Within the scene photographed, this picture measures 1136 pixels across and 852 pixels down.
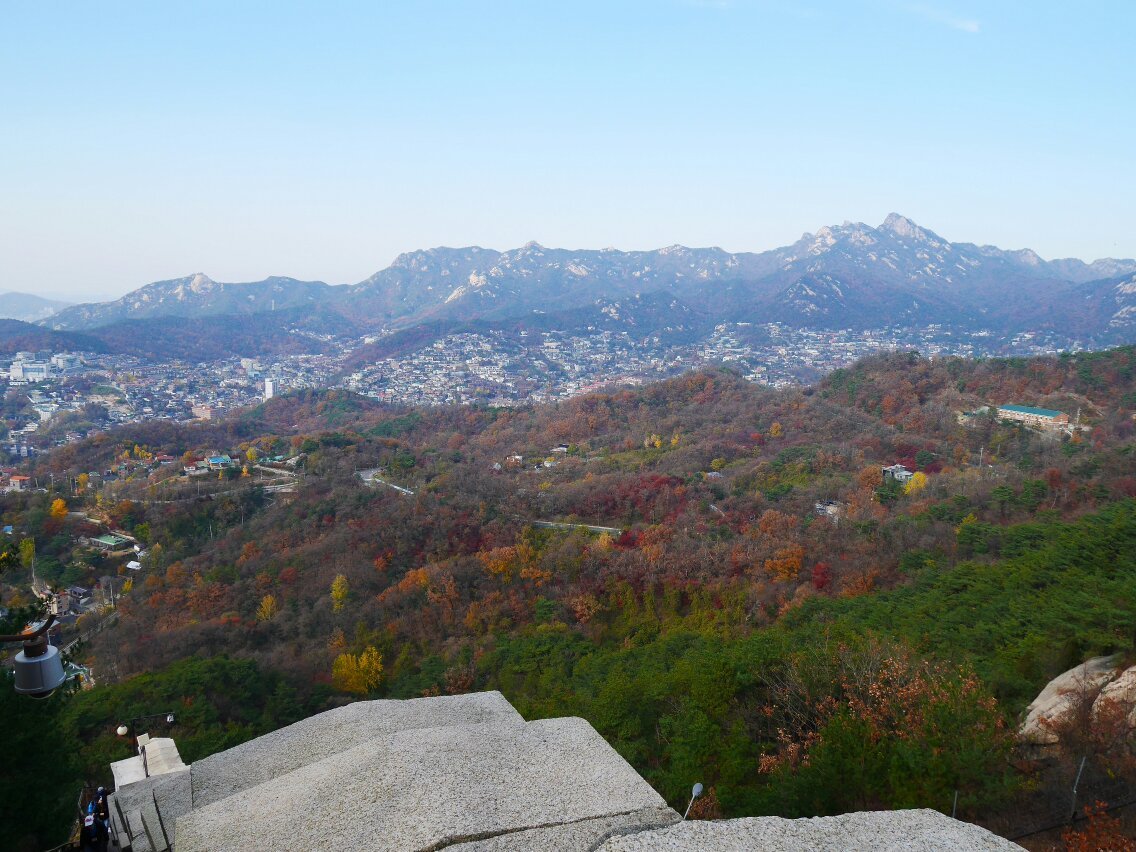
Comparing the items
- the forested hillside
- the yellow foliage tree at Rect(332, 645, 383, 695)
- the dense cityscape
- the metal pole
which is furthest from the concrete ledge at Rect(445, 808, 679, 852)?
the dense cityscape

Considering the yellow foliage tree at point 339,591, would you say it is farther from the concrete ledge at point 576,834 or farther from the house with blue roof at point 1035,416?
the house with blue roof at point 1035,416

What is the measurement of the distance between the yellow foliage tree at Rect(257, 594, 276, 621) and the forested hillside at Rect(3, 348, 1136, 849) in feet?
0.38

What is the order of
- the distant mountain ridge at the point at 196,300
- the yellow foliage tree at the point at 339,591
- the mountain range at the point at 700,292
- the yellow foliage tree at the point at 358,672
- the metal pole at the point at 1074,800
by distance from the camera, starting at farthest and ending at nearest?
the distant mountain ridge at the point at 196,300 < the mountain range at the point at 700,292 < the yellow foliage tree at the point at 339,591 < the yellow foliage tree at the point at 358,672 < the metal pole at the point at 1074,800

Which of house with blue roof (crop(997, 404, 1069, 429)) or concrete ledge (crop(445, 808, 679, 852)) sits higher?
concrete ledge (crop(445, 808, 679, 852))

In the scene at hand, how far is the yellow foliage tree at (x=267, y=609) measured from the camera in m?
19.2

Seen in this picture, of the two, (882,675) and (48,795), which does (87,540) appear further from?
(882,675)

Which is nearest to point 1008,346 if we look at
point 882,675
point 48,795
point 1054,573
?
point 1054,573

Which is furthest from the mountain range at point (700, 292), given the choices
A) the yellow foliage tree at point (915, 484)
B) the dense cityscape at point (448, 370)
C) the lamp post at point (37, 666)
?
the lamp post at point (37, 666)

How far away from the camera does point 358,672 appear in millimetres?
15602

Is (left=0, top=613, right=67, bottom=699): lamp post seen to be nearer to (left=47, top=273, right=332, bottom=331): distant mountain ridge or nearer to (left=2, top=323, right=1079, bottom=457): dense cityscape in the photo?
(left=2, top=323, right=1079, bottom=457): dense cityscape

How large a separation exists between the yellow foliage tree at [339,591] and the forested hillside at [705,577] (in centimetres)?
19

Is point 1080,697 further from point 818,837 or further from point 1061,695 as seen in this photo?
point 818,837

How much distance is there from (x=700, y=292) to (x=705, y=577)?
438 ft

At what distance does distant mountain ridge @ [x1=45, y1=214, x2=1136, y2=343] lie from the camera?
116 metres
